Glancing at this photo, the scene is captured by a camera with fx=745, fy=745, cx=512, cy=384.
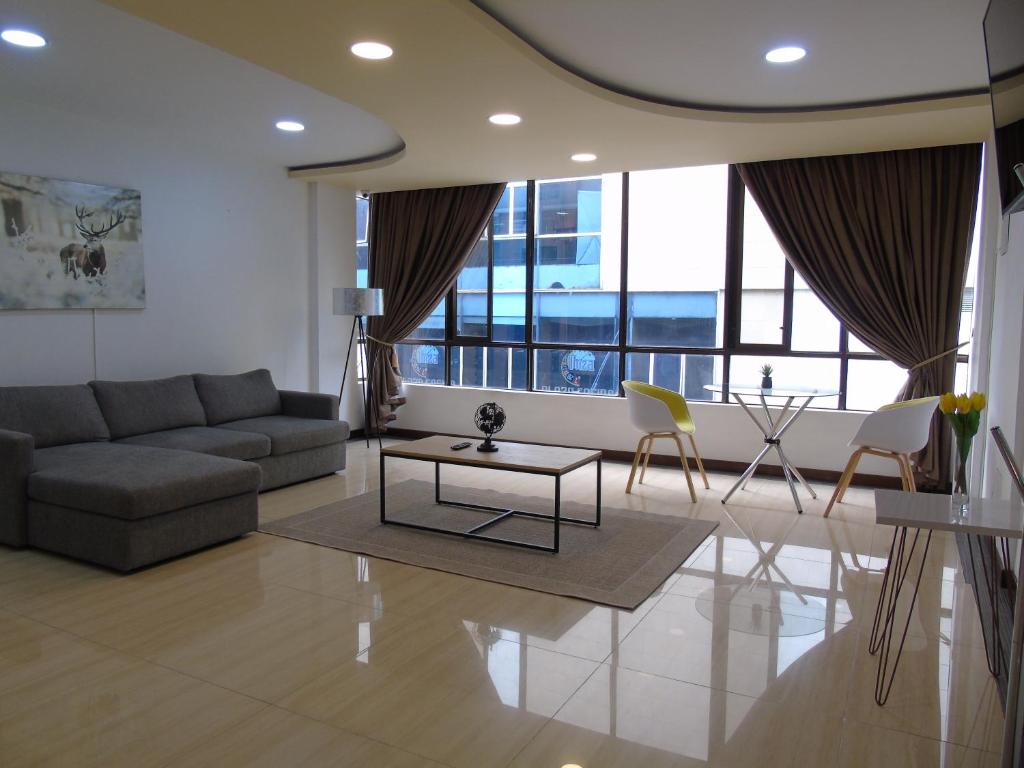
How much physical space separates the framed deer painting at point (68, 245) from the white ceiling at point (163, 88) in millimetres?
542

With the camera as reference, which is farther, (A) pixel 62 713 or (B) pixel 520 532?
(B) pixel 520 532

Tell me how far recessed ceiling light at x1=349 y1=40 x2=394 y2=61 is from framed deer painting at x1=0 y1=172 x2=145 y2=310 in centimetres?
268

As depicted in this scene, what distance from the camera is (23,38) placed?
362 cm

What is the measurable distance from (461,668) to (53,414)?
3298 millimetres

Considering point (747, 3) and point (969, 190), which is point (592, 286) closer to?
point (969, 190)

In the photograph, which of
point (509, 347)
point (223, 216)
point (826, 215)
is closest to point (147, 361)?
point (223, 216)

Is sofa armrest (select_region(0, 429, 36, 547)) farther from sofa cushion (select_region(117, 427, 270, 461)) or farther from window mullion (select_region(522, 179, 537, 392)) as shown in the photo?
window mullion (select_region(522, 179, 537, 392))

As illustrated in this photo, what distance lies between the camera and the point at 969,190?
17.3 ft

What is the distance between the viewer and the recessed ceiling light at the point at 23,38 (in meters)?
3.55

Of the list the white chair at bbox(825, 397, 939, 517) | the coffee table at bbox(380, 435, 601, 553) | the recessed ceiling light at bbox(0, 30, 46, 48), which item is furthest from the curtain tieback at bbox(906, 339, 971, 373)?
the recessed ceiling light at bbox(0, 30, 46, 48)

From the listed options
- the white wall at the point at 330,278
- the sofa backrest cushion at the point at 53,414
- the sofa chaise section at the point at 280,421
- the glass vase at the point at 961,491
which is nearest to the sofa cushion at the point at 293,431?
the sofa chaise section at the point at 280,421

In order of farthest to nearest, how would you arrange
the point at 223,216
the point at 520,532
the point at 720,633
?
the point at 223,216 < the point at 520,532 < the point at 720,633

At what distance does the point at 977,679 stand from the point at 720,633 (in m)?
0.92

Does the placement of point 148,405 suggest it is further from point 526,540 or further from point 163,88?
point 526,540
